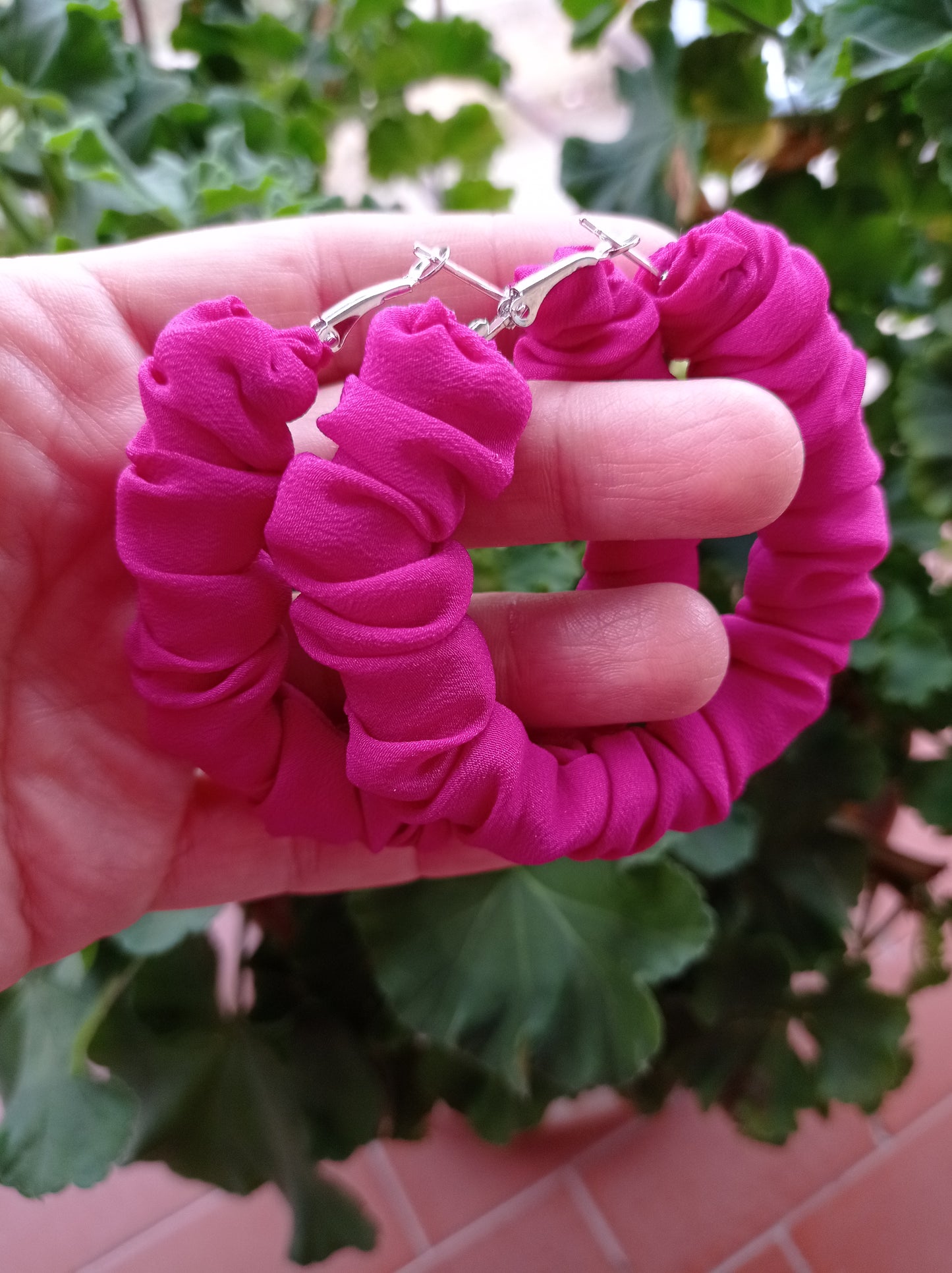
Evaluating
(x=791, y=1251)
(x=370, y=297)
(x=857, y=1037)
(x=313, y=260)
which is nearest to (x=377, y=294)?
(x=370, y=297)

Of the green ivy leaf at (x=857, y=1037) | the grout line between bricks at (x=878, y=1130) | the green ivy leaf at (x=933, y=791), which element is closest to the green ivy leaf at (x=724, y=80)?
the green ivy leaf at (x=933, y=791)

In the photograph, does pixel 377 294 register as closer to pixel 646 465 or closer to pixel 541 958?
pixel 646 465

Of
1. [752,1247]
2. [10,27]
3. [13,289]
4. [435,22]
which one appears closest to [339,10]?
[435,22]

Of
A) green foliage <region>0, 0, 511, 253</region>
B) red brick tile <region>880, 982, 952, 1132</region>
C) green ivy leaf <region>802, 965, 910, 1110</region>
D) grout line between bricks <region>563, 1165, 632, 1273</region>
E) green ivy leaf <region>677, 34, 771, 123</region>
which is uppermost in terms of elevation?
green ivy leaf <region>677, 34, 771, 123</region>

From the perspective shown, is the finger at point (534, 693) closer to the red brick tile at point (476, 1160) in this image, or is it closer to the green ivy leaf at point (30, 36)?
the red brick tile at point (476, 1160)

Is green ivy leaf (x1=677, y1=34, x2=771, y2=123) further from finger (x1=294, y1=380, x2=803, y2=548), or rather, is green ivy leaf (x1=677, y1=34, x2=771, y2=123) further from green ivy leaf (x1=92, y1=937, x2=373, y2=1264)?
green ivy leaf (x1=92, y1=937, x2=373, y2=1264)

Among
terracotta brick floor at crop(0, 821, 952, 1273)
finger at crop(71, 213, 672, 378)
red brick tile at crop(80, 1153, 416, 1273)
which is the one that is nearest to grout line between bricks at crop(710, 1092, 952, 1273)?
terracotta brick floor at crop(0, 821, 952, 1273)
